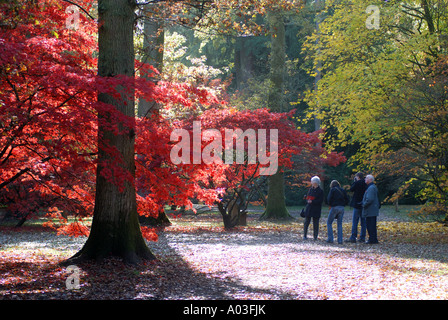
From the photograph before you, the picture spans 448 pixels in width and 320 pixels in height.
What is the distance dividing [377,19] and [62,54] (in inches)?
437

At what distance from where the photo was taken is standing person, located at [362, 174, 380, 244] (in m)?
10.6

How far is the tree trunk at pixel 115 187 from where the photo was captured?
7156mm

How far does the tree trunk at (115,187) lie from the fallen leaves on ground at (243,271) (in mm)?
334

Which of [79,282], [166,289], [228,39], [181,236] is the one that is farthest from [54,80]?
[228,39]

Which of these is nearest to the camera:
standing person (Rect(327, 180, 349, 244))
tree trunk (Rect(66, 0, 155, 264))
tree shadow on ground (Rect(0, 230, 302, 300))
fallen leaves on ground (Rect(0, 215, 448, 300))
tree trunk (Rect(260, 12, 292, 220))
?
tree shadow on ground (Rect(0, 230, 302, 300))

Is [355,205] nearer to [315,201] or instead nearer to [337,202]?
[337,202]

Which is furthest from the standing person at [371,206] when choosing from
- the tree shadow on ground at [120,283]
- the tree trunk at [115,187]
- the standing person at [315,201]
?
the tree trunk at [115,187]

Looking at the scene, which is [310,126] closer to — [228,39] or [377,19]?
[228,39]

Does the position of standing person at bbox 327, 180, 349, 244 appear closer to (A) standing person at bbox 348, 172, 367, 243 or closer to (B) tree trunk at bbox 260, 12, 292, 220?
(A) standing person at bbox 348, 172, 367, 243

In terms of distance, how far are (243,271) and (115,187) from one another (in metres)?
2.53

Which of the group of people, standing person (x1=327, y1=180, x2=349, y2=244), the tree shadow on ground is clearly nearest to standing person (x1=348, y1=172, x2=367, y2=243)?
the group of people

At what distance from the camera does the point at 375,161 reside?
13195 mm

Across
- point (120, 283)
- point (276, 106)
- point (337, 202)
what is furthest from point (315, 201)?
point (276, 106)

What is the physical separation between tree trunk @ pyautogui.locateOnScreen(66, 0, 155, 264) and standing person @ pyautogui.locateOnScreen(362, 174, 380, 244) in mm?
5795
